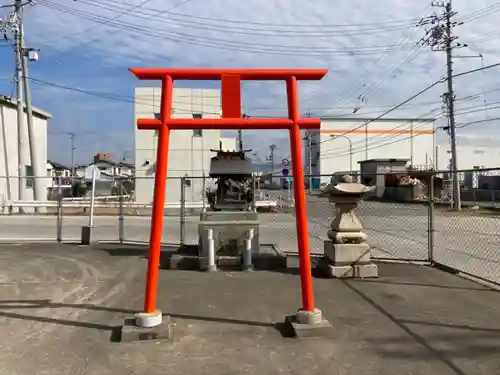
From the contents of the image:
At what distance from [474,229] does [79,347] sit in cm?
1637

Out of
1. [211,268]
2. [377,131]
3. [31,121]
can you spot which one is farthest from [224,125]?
[377,131]

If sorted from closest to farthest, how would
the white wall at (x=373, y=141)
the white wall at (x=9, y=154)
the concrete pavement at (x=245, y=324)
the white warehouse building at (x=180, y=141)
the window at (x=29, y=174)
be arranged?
the concrete pavement at (x=245, y=324) < the white wall at (x=9, y=154) < the window at (x=29, y=174) < the white warehouse building at (x=180, y=141) < the white wall at (x=373, y=141)

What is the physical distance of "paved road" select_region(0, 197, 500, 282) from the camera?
1149cm

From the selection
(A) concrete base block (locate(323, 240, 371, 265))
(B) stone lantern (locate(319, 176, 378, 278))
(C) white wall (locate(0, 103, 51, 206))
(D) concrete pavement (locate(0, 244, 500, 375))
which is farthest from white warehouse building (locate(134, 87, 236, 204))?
(A) concrete base block (locate(323, 240, 371, 265))

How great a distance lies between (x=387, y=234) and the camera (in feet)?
55.4

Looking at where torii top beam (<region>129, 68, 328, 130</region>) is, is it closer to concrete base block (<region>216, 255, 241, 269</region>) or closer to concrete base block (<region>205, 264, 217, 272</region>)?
concrete base block (<region>205, 264, 217, 272</region>)

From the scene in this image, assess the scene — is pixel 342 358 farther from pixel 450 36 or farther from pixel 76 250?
pixel 450 36

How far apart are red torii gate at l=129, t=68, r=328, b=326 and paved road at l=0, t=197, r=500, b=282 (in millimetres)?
4969

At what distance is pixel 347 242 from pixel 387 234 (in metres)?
9.09

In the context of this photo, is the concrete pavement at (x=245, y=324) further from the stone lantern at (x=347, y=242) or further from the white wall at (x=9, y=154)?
the white wall at (x=9, y=154)

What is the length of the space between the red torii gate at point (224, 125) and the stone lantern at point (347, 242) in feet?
9.70

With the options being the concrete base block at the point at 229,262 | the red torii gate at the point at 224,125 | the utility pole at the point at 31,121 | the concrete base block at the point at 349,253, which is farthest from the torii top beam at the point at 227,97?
the utility pole at the point at 31,121

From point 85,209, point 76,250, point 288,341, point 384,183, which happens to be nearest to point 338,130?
point 384,183

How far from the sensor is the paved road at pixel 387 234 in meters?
11.5
